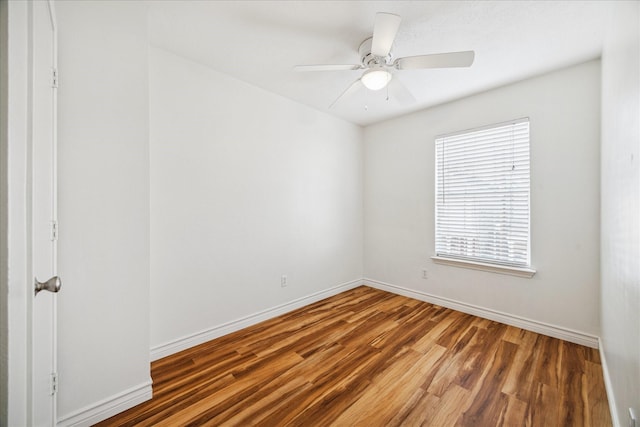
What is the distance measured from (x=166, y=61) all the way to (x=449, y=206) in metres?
3.29

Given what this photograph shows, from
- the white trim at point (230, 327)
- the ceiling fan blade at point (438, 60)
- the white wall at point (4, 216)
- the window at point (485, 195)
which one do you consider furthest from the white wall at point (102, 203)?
the window at point (485, 195)

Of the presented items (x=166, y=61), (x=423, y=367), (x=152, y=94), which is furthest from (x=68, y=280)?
(x=423, y=367)

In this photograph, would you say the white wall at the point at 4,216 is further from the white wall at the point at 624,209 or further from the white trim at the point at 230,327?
the white wall at the point at 624,209

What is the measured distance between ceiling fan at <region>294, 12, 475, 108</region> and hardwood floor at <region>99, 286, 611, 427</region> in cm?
220

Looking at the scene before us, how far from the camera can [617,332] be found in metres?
1.37

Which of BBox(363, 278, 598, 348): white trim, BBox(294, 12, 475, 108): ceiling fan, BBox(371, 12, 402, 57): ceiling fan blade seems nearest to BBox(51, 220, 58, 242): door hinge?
BBox(294, 12, 475, 108): ceiling fan

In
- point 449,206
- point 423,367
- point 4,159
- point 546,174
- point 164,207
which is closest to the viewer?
point 4,159

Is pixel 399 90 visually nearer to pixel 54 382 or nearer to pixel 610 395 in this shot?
pixel 610 395

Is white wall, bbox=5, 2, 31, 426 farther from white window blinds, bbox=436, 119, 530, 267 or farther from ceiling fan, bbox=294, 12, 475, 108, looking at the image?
white window blinds, bbox=436, 119, 530, 267

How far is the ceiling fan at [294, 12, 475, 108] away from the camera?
4.78 feet

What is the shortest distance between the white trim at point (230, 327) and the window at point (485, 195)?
1.75 meters

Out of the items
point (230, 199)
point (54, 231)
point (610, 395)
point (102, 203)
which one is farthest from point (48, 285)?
point (610, 395)

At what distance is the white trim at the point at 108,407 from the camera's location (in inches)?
54.1

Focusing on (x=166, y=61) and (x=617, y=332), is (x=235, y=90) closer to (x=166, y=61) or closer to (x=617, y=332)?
(x=166, y=61)
